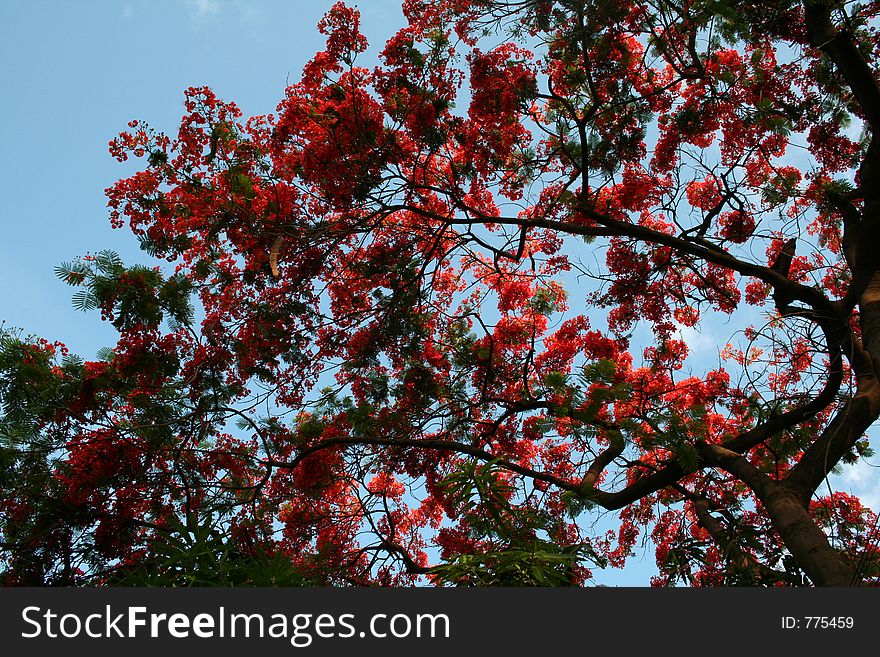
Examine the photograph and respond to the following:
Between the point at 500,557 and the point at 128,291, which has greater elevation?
the point at 128,291

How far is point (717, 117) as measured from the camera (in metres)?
6.68

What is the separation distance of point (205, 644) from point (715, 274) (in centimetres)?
712

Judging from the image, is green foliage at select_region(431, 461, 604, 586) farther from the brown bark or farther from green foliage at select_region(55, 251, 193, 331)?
green foliage at select_region(55, 251, 193, 331)

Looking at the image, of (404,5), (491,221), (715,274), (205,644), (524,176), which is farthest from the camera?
(715,274)

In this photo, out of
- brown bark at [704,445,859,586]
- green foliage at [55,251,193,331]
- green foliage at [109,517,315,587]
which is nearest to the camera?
green foliage at [109,517,315,587]

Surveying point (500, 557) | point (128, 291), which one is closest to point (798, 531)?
point (500, 557)

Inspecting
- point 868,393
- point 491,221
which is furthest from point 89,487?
point 868,393

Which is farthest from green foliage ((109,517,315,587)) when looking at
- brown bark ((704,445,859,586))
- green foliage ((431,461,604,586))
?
brown bark ((704,445,859,586))

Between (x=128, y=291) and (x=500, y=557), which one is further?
(x=128, y=291)

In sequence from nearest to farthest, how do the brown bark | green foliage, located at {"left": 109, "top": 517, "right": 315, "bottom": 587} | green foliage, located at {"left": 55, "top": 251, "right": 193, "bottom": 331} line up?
1. green foliage, located at {"left": 109, "top": 517, "right": 315, "bottom": 587}
2. the brown bark
3. green foliage, located at {"left": 55, "top": 251, "right": 193, "bottom": 331}

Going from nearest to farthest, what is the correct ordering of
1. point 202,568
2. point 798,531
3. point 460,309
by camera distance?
point 202,568
point 798,531
point 460,309

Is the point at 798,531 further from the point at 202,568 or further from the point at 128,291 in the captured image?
the point at 128,291

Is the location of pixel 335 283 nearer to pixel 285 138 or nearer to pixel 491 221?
pixel 285 138

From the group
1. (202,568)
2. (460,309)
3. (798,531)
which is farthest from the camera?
(460,309)
